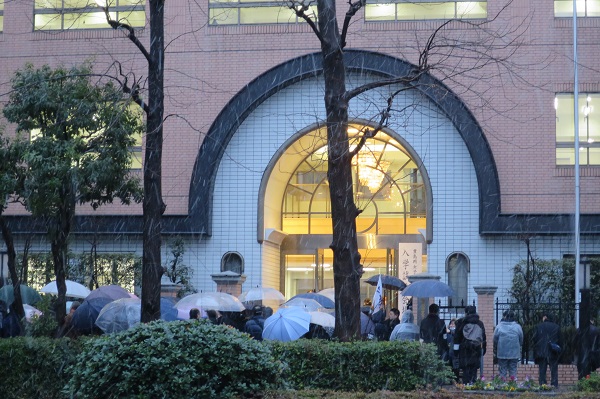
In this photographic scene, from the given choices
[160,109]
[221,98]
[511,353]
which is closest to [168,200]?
[221,98]

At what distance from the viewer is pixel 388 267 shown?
2917 cm

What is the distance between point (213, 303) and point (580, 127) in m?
12.0

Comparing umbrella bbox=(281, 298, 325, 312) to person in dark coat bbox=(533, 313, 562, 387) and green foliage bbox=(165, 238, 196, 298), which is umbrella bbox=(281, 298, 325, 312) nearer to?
person in dark coat bbox=(533, 313, 562, 387)

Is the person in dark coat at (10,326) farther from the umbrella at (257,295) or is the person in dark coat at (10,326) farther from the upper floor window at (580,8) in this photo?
the upper floor window at (580,8)

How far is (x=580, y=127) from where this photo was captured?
2598 cm

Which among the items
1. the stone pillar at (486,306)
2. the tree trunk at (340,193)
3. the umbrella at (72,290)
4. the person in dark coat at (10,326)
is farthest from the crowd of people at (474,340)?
the umbrella at (72,290)

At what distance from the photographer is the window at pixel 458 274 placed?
25.9 metres

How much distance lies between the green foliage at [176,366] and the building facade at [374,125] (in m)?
15.0

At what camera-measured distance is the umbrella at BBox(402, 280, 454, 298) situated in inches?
819

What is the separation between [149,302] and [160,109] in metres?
2.66

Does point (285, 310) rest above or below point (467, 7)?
below

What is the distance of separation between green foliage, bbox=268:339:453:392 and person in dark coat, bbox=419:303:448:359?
22.1 ft

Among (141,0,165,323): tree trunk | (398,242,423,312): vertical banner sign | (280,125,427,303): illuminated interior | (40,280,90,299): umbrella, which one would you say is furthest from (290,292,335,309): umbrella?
(141,0,165,323): tree trunk

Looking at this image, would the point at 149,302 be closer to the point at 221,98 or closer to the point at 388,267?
the point at 221,98
